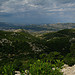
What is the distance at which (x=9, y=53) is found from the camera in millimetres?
99438

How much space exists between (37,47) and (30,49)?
10021mm

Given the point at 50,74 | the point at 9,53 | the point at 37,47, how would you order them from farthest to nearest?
the point at 37,47, the point at 9,53, the point at 50,74

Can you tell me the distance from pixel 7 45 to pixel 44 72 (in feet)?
347

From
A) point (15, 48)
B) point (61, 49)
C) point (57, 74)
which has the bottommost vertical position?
point (61, 49)

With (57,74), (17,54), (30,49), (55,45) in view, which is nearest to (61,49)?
(55,45)

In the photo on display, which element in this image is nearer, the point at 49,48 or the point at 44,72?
the point at 44,72

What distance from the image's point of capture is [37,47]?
11781 centimetres

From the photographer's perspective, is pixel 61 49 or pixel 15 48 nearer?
pixel 15 48

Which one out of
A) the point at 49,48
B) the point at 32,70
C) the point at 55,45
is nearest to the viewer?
the point at 32,70

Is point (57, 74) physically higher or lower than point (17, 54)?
higher

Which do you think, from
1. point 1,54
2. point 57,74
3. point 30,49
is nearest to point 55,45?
point 30,49

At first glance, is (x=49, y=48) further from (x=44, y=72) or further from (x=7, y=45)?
(x=44, y=72)

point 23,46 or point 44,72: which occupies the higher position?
point 44,72

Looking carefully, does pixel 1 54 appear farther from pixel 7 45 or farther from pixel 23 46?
pixel 23 46
